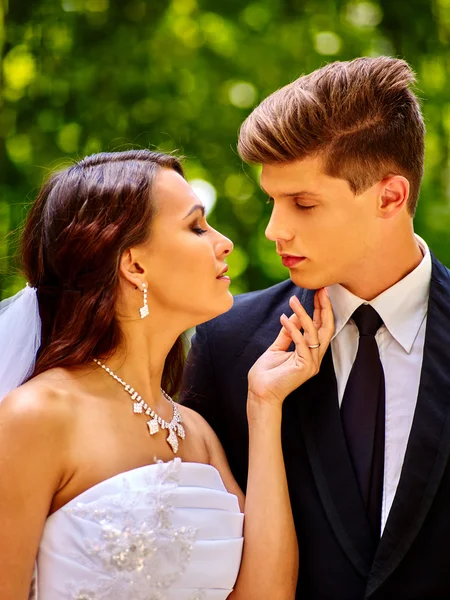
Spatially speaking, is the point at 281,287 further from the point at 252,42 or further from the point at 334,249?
the point at 252,42

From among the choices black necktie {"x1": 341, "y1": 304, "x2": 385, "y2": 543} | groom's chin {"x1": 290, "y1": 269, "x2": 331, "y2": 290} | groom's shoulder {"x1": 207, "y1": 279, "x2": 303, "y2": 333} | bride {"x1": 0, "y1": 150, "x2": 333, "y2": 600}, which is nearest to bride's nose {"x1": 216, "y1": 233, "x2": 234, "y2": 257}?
bride {"x1": 0, "y1": 150, "x2": 333, "y2": 600}

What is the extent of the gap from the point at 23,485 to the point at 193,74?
4840 mm

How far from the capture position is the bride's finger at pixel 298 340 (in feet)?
8.97

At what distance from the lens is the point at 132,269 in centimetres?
263

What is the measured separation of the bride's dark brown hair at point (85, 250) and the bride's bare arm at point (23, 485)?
0.27 m

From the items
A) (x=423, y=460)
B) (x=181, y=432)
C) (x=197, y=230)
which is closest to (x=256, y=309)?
(x=197, y=230)

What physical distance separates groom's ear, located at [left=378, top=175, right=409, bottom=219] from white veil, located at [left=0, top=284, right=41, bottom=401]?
1.16 metres

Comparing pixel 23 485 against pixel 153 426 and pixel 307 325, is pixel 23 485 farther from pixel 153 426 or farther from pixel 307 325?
pixel 307 325

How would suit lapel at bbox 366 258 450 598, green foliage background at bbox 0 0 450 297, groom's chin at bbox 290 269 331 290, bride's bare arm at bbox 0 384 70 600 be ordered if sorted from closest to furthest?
1. bride's bare arm at bbox 0 384 70 600
2. suit lapel at bbox 366 258 450 598
3. groom's chin at bbox 290 269 331 290
4. green foliage background at bbox 0 0 450 297

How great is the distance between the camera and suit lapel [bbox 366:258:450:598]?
2.54 m

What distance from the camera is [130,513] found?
2.39 meters

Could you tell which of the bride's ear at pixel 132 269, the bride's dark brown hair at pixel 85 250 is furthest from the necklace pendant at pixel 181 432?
the bride's ear at pixel 132 269

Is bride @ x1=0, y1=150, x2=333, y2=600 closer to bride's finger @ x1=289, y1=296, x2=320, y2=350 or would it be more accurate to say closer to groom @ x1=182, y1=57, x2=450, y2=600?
bride's finger @ x1=289, y1=296, x2=320, y2=350

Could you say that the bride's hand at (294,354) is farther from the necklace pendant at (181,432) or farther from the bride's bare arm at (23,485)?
the bride's bare arm at (23,485)
